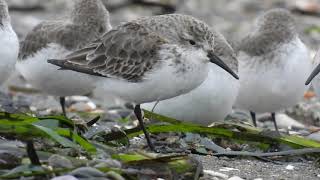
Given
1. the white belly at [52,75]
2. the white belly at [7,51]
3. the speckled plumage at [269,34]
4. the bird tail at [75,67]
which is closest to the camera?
the bird tail at [75,67]

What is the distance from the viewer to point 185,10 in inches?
523

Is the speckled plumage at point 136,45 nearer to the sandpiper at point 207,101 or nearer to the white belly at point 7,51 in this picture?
the white belly at point 7,51

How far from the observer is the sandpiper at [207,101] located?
224 inches

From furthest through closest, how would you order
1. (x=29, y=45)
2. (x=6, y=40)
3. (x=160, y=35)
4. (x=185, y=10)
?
(x=185, y=10), (x=29, y=45), (x=6, y=40), (x=160, y=35)

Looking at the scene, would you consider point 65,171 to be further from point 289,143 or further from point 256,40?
point 256,40

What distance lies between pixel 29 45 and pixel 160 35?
1837 millimetres

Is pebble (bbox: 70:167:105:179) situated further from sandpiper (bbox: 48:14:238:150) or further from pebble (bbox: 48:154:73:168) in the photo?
sandpiper (bbox: 48:14:238:150)

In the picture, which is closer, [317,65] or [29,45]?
[317,65]

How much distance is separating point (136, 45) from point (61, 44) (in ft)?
4.32

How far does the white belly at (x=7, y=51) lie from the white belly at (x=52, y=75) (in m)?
0.68

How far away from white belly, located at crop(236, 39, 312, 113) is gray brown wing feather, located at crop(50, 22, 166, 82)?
169 cm

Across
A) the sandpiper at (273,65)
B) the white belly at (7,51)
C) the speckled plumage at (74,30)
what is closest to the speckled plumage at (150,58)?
the white belly at (7,51)

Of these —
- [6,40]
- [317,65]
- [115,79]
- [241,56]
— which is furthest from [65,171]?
[241,56]

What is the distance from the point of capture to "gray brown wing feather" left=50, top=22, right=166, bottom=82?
5.07m
